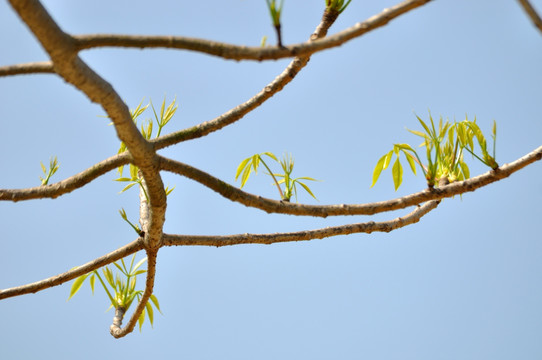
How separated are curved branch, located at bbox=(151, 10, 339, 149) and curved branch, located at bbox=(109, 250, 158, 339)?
0.86 feet

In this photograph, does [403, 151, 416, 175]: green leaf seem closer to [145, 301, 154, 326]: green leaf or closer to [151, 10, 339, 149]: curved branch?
[151, 10, 339, 149]: curved branch

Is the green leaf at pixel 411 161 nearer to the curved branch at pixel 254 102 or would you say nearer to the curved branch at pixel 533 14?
the curved branch at pixel 254 102

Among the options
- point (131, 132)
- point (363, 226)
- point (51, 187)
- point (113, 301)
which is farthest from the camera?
point (113, 301)

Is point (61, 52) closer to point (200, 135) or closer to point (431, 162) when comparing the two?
point (200, 135)

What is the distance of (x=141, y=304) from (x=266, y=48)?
0.70m

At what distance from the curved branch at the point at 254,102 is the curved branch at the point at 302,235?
220 millimetres

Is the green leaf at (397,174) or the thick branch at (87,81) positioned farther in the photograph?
the green leaf at (397,174)

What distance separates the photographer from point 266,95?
782 millimetres

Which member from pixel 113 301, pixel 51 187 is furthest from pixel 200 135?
pixel 113 301

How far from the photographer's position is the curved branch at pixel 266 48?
47 centimetres

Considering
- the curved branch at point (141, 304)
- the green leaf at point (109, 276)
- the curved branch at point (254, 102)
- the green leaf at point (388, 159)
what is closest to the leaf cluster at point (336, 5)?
the curved branch at point (254, 102)

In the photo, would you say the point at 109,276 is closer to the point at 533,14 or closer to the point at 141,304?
the point at 141,304

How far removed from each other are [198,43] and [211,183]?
225mm

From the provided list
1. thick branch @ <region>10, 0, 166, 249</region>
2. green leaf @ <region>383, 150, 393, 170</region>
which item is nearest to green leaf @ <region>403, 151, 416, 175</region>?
green leaf @ <region>383, 150, 393, 170</region>
